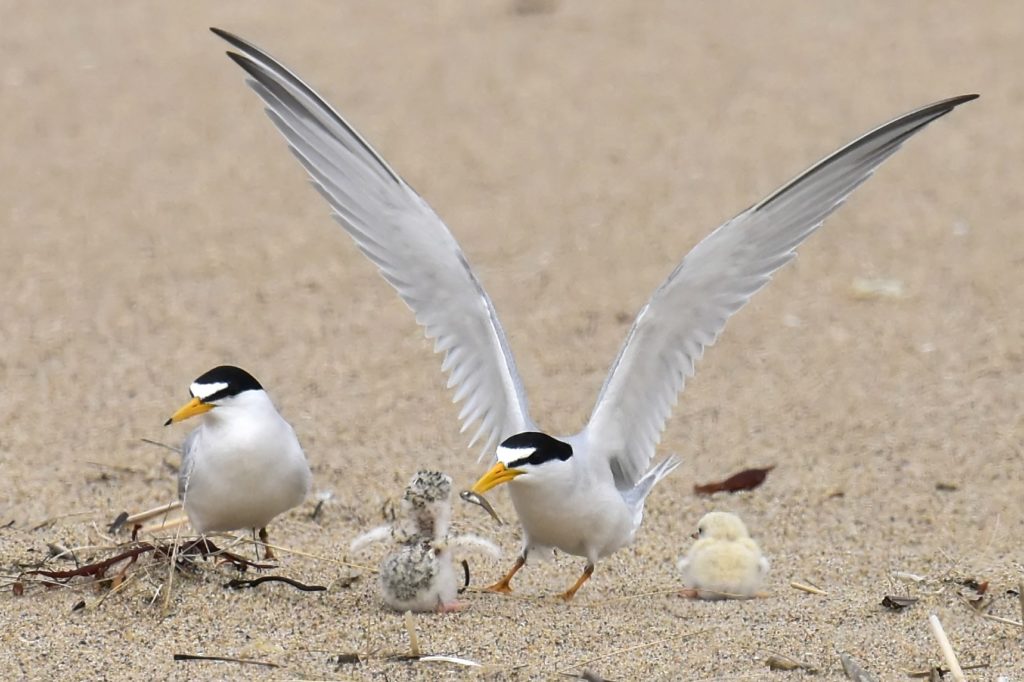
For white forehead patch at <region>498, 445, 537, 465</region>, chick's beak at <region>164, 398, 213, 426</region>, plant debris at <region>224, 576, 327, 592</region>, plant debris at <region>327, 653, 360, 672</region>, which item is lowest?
plant debris at <region>327, 653, 360, 672</region>

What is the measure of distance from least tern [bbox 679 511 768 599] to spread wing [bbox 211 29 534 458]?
0.66 metres

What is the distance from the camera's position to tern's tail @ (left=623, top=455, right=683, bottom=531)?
5.02 metres

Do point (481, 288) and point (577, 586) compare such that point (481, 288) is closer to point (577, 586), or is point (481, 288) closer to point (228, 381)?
point (228, 381)

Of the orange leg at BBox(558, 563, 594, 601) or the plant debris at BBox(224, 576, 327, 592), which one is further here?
the orange leg at BBox(558, 563, 594, 601)

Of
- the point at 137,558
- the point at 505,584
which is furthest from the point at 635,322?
the point at 137,558

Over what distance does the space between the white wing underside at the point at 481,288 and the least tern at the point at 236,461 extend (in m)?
0.66

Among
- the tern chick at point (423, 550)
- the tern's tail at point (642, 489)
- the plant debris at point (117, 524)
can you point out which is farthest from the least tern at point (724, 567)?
the plant debris at point (117, 524)

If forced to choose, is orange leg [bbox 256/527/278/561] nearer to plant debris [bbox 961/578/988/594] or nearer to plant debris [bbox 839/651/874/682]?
plant debris [bbox 839/651/874/682]

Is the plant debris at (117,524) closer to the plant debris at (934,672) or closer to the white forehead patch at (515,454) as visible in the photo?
the white forehead patch at (515,454)

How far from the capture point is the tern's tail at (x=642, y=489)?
16.5 ft

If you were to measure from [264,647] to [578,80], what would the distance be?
700 centimetres

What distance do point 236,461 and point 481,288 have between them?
0.93 metres

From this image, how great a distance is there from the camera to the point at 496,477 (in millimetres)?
4453

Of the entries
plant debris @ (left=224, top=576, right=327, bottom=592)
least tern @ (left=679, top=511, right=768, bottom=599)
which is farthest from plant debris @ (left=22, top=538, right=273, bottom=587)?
least tern @ (left=679, top=511, right=768, bottom=599)
